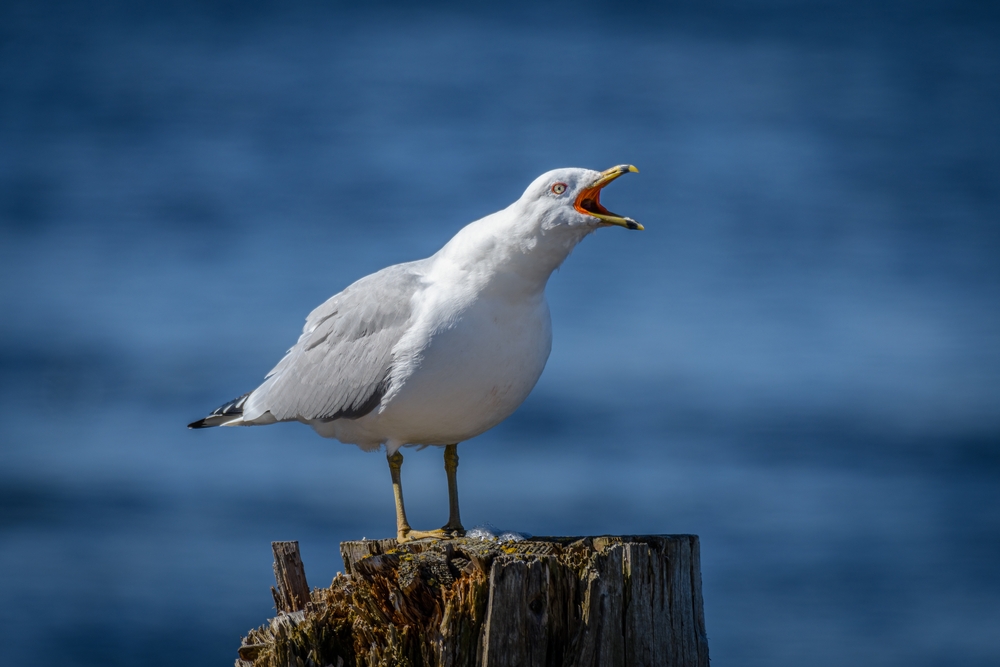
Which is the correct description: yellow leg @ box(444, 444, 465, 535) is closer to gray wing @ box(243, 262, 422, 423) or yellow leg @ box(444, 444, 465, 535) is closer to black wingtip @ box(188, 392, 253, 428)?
gray wing @ box(243, 262, 422, 423)

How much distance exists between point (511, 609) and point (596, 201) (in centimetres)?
255

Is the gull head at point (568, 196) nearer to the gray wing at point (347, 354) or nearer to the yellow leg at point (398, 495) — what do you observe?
the gray wing at point (347, 354)

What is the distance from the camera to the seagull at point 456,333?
18.6 ft

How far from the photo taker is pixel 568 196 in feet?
18.6

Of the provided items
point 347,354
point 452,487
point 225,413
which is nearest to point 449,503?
point 452,487

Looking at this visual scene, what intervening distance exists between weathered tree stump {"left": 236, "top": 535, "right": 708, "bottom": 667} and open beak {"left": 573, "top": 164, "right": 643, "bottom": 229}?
1.81 meters

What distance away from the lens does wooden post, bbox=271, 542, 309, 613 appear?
560cm

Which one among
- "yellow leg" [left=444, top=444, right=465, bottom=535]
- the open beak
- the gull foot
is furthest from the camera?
"yellow leg" [left=444, top=444, right=465, bottom=535]

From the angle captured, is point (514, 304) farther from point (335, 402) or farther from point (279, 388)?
point (279, 388)

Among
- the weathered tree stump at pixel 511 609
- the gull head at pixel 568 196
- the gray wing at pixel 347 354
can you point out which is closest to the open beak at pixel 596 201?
the gull head at pixel 568 196

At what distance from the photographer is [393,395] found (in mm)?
5777

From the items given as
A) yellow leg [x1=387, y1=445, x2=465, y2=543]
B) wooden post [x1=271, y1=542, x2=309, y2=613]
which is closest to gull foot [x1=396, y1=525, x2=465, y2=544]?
yellow leg [x1=387, y1=445, x2=465, y2=543]

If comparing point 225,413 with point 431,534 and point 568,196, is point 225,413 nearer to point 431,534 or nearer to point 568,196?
point 431,534

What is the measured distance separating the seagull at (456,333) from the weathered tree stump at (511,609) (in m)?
1.02
